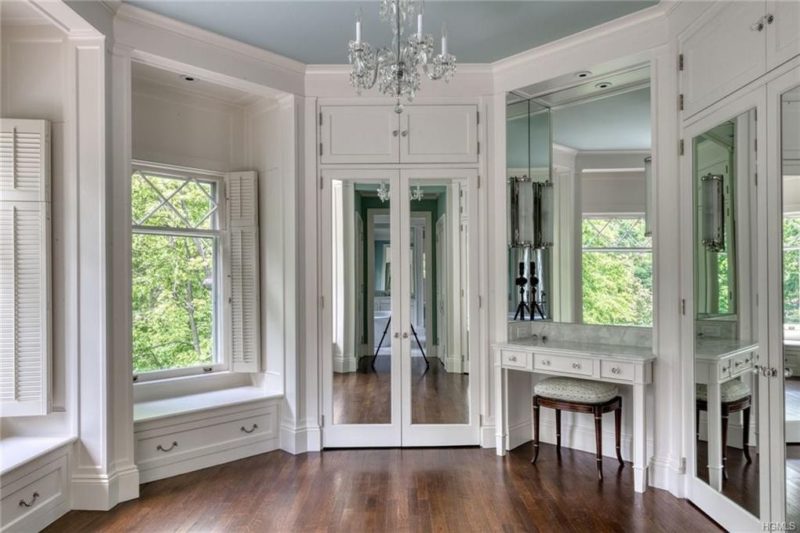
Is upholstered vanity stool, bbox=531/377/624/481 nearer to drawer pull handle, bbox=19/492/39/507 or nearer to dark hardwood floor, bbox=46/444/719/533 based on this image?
dark hardwood floor, bbox=46/444/719/533

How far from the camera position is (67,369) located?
279cm

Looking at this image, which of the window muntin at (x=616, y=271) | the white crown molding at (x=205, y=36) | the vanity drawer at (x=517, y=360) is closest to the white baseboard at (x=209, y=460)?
the vanity drawer at (x=517, y=360)

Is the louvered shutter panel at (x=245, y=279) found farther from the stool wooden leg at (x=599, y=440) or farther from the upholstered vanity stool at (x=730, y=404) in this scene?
the upholstered vanity stool at (x=730, y=404)

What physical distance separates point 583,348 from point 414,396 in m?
1.32

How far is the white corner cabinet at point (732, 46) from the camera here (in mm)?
2098

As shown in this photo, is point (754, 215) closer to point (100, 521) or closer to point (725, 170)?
point (725, 170)

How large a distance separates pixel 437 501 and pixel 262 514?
3.32ft

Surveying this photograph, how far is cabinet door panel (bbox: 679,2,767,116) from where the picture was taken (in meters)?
2.27

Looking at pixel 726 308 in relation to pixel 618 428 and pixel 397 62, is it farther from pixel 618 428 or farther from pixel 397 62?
pixel 397 62

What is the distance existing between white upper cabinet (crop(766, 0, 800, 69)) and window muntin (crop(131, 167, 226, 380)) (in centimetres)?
376

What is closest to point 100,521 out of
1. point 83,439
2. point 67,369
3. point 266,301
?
point 83,439

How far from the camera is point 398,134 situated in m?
3.74

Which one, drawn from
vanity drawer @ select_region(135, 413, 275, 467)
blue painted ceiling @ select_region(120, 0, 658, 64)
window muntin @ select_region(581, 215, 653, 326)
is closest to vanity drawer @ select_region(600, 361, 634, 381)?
window muntin @ select_region(581, 215, 653, 326)

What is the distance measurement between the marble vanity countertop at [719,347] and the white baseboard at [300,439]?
8.76 feet
